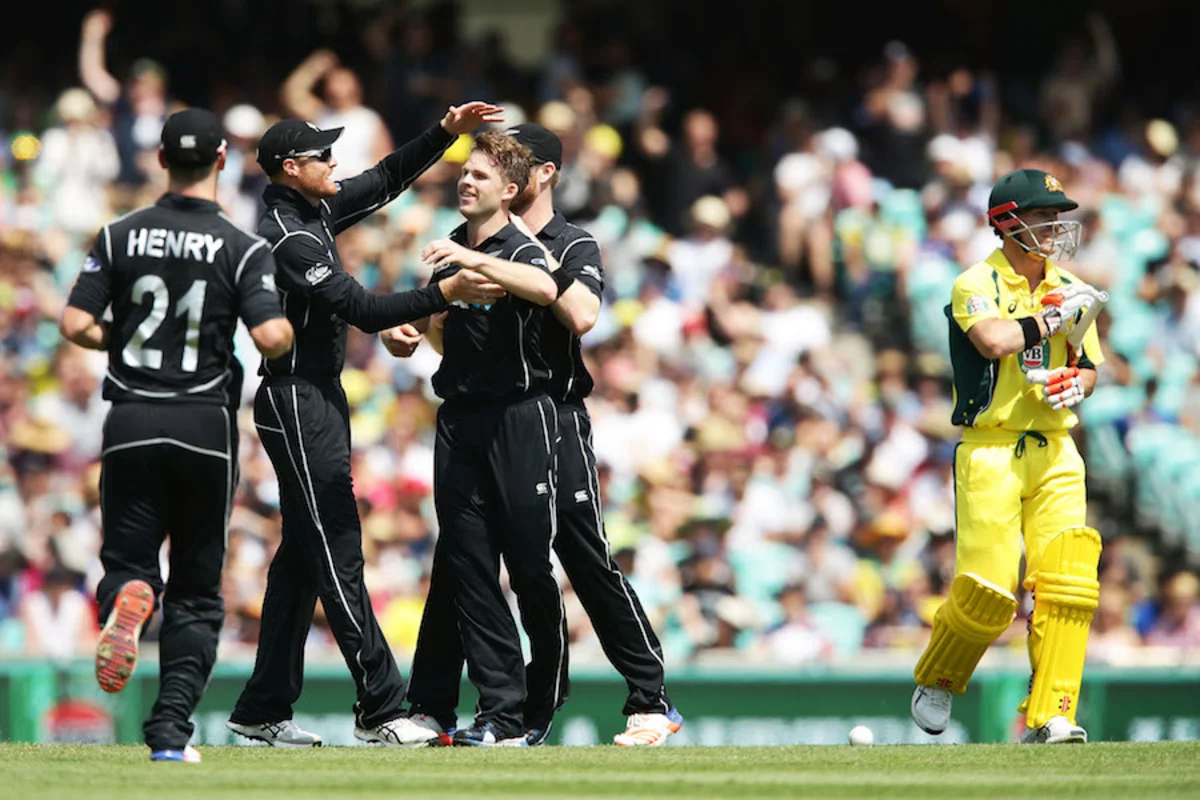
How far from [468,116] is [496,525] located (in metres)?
1.84

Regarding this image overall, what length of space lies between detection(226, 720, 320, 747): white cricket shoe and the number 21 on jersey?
6.59 ft

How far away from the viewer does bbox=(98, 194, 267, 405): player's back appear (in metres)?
7.34

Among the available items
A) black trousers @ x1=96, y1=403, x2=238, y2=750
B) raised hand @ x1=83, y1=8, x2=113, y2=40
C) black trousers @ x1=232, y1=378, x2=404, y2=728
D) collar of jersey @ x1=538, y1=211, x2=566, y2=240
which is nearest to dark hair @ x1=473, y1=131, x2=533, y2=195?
collar of jersey @ x1=538, y1=211, x2=566, y2=240

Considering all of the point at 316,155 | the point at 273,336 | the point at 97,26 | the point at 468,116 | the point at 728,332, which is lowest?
the point at 273,336

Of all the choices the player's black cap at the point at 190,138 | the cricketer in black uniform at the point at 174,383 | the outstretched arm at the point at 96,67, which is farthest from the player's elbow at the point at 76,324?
the outstretched arm at the point at 96,67

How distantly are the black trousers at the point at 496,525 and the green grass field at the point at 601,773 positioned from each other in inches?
14.9

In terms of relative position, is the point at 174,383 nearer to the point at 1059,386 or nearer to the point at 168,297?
the point at 168,297

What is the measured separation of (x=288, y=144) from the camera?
8.40 metres

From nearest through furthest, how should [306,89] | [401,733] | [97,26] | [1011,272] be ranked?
[401,733], [1011,272], [306,89], [97,26]

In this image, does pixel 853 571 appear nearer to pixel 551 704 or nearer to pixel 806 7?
pixel 551 704

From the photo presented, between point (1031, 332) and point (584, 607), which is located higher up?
point (1031, 332)

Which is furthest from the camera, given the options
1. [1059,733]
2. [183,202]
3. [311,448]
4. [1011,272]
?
[1011,272]

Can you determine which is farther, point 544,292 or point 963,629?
point 963,629

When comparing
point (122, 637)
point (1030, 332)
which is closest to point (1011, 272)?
point (1030, 332)
